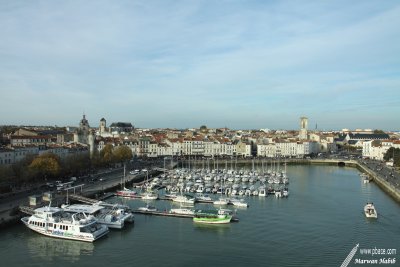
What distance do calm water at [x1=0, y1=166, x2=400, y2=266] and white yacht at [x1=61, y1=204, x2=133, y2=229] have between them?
366mm

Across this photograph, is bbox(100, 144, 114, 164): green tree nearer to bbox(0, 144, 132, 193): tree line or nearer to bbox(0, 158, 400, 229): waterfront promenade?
bbox(0, 144, 132, 193): tree line

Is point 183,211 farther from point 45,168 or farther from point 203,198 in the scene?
point 45,168

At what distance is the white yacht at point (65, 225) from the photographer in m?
13.9

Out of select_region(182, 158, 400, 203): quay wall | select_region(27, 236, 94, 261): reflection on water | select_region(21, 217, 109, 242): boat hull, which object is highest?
select_region(182, 158, 400, 203): quay wall

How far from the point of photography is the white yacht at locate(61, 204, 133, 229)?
15.3m

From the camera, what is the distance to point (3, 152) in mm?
25234

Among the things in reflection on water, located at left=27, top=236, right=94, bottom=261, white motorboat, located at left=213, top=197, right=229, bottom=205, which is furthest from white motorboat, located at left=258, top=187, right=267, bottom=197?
reflection on water, located at left=27, top=236, right=94, bottom=261

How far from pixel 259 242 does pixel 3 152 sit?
1787 centimetres

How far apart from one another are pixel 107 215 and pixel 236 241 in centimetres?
490

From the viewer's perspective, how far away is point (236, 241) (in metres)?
13.8

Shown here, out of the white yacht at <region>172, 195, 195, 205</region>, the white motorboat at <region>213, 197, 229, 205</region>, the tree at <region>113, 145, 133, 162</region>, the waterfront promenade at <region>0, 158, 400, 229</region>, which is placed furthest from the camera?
the tree at <region>113, 145, 133, 162</region>

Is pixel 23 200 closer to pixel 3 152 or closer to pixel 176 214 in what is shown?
pixel 176 214

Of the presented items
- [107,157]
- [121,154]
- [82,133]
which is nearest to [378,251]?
[107,157]

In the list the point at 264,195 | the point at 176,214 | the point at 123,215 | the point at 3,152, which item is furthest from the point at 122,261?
the point at 3,152
